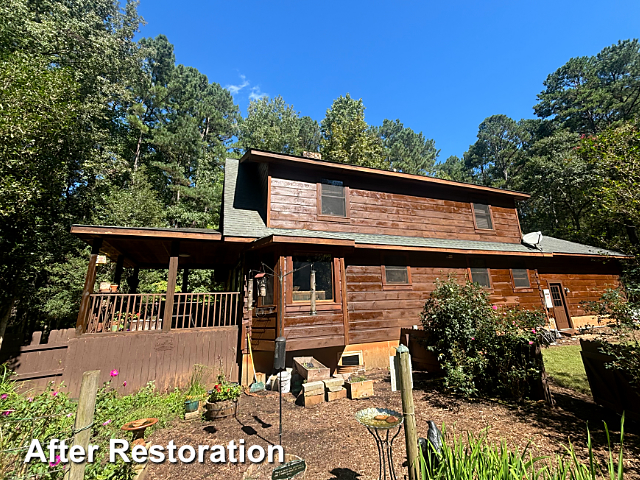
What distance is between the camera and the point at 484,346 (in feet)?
18.2

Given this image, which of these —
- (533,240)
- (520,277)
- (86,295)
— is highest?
(533,240)

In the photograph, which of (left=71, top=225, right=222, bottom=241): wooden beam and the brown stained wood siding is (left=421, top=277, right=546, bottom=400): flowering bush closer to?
(left=71, top=225, right=222, bottom=241): wooden beam

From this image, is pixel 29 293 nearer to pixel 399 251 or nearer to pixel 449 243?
pixel 399 251

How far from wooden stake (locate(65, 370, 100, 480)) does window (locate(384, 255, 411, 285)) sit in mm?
7833

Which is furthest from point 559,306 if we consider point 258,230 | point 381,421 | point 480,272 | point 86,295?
point 86,295

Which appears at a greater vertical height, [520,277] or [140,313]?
[520,277]

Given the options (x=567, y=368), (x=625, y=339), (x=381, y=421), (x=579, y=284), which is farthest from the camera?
(x=579, y=284)

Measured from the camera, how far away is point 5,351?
19.1 ft

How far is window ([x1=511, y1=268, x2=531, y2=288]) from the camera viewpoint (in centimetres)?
1125

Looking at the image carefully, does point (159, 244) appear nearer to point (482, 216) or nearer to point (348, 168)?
point (348, 168)

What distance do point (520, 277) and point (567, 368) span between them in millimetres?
5103

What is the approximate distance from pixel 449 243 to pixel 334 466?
8779mm

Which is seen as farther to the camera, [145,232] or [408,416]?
[145,232]

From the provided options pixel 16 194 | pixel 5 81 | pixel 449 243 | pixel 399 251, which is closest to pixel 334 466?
pixel 399 251
